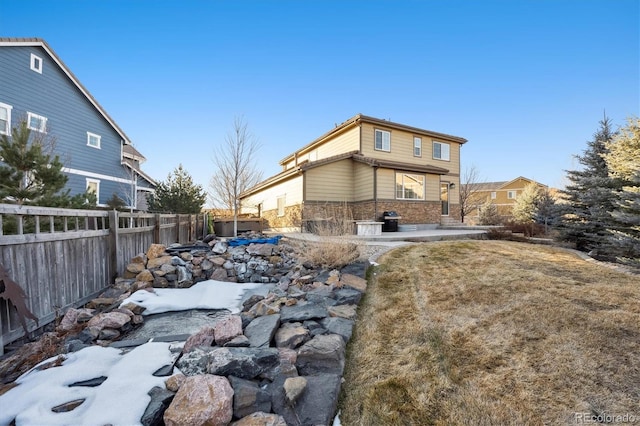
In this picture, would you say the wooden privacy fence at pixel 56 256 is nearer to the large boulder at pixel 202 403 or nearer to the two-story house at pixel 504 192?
the large boulder at pixel 202 403

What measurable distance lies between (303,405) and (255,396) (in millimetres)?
411

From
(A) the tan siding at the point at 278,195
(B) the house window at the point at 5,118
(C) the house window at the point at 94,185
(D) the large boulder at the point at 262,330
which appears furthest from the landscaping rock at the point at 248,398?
(C) the house window at the point at 94,185

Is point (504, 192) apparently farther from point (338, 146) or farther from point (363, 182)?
point (363, 182)

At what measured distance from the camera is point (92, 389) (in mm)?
2268

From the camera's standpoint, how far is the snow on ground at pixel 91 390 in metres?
1.96

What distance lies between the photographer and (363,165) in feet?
46.6

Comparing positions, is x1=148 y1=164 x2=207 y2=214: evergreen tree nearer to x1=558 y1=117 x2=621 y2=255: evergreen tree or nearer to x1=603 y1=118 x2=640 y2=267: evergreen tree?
x1=603 y1=118 x2=640 y2=267: evergreen tree

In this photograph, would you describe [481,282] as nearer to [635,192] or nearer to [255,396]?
[255,396]

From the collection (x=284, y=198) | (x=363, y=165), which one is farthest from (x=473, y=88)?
(x=284, y=198)

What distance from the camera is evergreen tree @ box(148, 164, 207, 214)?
12.6 meters

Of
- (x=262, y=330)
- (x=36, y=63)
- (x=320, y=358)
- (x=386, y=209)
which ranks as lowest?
(x=320, y=358)

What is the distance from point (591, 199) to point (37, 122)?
2352 centimetres

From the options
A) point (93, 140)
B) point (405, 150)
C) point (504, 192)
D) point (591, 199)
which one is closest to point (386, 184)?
point (405, 150)

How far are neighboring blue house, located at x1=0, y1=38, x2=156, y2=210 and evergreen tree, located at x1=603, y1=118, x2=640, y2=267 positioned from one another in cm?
1823
